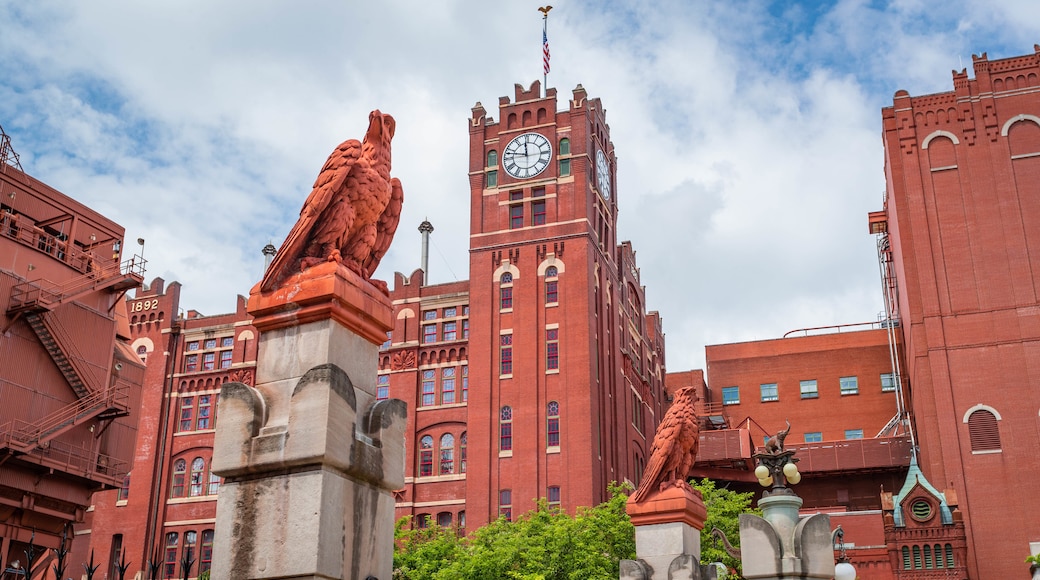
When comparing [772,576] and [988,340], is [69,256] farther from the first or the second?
[988,340]

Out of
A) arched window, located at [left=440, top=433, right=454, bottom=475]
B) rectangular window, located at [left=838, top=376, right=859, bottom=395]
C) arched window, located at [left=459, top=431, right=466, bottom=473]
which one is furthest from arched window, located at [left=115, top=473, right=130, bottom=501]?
rectangular window, located at [left=838, top=376, right=859, bottom=395]

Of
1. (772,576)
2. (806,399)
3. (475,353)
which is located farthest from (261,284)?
(806,399)

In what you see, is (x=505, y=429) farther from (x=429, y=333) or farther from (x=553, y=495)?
(x=429, y=333)

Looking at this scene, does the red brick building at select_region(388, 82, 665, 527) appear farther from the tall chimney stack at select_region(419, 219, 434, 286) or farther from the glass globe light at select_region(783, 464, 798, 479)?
the glass globe light at select_region(783, 464, 798, 479)

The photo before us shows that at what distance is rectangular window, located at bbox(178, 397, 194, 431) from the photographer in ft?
217

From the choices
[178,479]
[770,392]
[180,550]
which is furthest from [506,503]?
[770,392]

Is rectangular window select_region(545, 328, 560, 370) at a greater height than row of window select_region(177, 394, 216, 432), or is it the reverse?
rectangular window select_region(545, 328, 560, 370)

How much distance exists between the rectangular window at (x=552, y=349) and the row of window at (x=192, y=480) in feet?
68.6

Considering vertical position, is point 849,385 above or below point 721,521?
above

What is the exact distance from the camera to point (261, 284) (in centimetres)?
764

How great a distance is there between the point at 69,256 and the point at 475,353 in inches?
863

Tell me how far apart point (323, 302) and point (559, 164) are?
183 feet

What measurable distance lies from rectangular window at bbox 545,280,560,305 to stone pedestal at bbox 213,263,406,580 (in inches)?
2050

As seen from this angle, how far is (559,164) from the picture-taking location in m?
62.4
